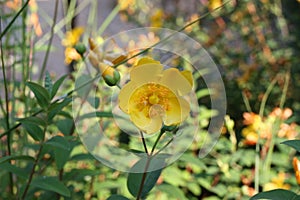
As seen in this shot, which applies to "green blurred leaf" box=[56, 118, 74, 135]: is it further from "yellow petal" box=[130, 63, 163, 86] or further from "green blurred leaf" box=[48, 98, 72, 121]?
"yellow petal" box=[130, 63, 163, 86]

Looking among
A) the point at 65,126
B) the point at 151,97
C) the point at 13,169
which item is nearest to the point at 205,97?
the point at 65,126

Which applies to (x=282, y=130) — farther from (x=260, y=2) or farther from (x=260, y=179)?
(x=260, y=2)

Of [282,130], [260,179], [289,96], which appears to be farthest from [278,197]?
[289,96]

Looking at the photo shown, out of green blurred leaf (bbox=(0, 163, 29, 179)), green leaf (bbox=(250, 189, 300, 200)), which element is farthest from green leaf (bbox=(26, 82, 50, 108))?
green leaf (bbox=(250, 189, 300, 200))

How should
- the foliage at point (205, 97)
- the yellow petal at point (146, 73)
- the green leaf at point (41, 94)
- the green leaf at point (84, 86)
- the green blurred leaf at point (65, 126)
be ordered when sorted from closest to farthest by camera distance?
1. the yellow petal at point (146, 73)
2. the green leaf at point (41, 94)
3. the green leaf at point (84, 86)
4. the green blurred leaf at point (65, 126)
5. the foliage at point (205, 97)

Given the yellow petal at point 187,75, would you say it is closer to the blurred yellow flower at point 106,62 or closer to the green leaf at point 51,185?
the blurred yellow flower at point 106,62

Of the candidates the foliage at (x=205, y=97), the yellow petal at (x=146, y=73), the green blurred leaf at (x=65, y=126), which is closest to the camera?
the yellow petal at (x=146, y=73)

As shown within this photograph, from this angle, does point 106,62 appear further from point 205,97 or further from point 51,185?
point 205,97

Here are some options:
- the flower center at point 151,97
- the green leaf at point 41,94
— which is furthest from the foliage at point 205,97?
the flower center at point 151,97
